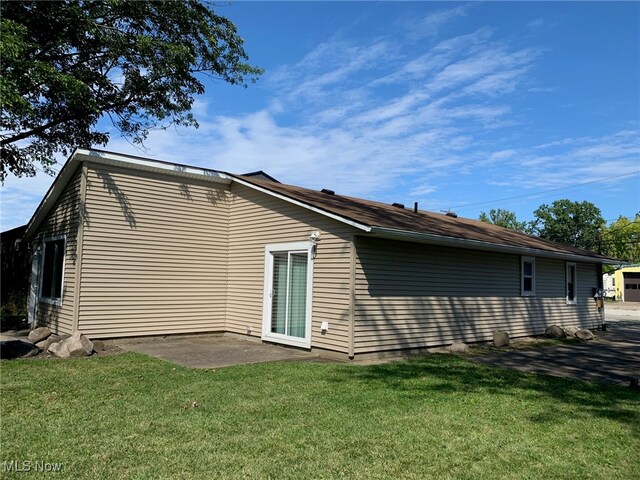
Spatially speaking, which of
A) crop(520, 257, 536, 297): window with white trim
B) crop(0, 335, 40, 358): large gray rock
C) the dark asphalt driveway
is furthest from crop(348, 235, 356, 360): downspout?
crop(520, 257, 536, 297): window with white trim

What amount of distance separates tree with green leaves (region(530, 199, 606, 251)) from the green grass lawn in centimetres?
7643

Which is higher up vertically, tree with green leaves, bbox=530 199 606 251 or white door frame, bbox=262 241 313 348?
tree with green leaves, bbox=530 199 606 251

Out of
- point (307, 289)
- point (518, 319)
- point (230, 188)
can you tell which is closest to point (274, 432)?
point (307, 289)

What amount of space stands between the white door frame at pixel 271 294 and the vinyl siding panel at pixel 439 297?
123 centimetres

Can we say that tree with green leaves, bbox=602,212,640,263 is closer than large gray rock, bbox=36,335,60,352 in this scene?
No

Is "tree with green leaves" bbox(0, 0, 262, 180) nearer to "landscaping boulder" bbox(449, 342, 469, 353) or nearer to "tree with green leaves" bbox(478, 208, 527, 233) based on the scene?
"landscaping boulder" bbox(449, 342, 469, 353)

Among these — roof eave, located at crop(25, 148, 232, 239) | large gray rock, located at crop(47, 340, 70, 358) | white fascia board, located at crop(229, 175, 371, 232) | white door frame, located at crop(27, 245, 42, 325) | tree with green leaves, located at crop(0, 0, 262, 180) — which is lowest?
large gray rock, located at crop(47, 340, 70, 358)

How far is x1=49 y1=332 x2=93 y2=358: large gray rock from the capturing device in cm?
863

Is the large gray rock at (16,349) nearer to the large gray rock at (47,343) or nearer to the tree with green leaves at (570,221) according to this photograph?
the large gray rock at (47,343)

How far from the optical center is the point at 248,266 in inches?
452

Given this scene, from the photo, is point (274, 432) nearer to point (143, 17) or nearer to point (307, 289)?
point (307, 289)

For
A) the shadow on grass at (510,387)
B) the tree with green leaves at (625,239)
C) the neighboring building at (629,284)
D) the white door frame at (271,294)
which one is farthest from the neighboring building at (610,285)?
the white door frame at (271,294)

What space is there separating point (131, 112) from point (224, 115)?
2.75m

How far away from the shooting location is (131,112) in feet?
45.7
